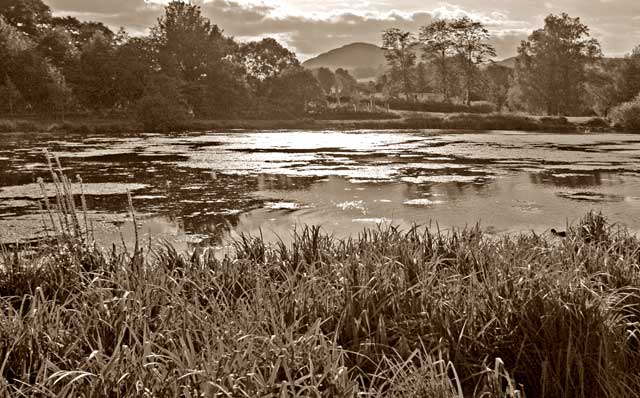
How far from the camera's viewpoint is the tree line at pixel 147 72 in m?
46.9

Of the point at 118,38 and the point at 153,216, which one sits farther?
the point at 118,38

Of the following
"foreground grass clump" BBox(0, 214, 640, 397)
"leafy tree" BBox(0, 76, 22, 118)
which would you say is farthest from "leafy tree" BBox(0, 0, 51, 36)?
"foreground grass clump" BBox(0, 214, 640, 397)

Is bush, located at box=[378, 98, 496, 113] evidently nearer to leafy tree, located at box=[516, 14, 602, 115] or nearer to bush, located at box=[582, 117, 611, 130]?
leafy tree, located at box=[516, 14, 602, 115]

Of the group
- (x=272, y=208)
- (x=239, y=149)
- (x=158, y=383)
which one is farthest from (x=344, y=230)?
(x=239, y=149)

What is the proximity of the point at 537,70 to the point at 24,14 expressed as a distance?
2064 inches

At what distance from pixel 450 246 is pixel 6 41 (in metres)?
49.7

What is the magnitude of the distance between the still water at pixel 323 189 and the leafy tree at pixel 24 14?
47544 millimetres

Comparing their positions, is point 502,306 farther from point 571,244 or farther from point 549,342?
point 571,244

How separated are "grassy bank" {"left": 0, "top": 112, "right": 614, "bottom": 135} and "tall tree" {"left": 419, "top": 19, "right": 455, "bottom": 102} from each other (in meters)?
28.6

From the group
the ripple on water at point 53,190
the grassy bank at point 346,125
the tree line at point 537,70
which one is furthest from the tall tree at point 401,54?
the ripple on water at point 53,190

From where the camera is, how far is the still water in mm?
10133

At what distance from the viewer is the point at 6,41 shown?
4759cm

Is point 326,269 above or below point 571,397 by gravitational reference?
above

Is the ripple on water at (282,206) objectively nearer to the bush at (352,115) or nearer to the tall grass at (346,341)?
the tall grass at (346,341)
